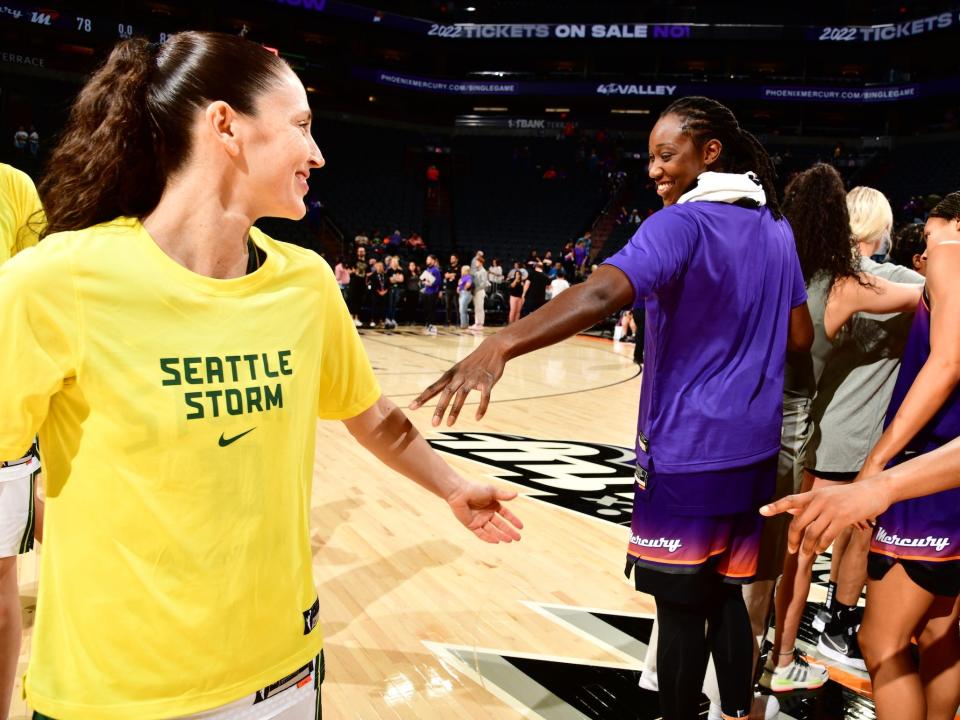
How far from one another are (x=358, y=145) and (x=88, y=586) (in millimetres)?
24606

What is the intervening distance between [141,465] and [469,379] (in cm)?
52

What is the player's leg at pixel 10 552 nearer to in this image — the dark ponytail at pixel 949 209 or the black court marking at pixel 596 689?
the black court marking at pixel 596 689

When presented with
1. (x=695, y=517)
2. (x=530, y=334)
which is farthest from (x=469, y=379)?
(x=695, y=517)

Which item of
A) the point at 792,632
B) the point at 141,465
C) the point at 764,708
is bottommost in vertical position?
the point at 764,708

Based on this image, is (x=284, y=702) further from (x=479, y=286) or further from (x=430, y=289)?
(x=479, y=286)

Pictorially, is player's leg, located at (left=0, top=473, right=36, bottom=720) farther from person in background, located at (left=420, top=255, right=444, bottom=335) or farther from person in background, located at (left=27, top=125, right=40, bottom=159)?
person in background, located at (left=27, top=125, right=40, bottom=159)

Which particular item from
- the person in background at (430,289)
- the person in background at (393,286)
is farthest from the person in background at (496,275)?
the person in background at (393,286)

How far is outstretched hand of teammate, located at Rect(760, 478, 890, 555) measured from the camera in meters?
1.35

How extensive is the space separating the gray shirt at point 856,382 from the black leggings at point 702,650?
2.94 ft

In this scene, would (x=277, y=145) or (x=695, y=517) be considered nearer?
(x=277, y=145)

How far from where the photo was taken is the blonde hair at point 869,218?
8.38 ft

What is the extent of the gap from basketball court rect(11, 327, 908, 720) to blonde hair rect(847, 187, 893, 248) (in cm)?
155

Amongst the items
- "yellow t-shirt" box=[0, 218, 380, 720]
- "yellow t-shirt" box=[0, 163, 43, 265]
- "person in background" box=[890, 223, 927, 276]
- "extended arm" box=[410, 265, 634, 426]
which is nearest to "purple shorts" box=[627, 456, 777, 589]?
"extended arm" box=[410, 265, 634, 426]

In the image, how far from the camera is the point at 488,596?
3.38 metres
